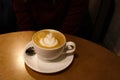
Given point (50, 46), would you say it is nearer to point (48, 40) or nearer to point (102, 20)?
point (48, 40)

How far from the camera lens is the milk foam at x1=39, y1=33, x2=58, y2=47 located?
2.43 ft

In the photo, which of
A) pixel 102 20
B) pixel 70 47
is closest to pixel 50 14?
pixel 102 20

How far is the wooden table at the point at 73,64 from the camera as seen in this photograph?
744 mm

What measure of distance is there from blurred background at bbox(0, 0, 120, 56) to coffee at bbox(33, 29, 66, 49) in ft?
2.20

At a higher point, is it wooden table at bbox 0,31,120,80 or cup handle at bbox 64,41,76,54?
cup handle at bbox 64,41,76,54

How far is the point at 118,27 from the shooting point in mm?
1395

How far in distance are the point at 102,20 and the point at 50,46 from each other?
752 millimetres

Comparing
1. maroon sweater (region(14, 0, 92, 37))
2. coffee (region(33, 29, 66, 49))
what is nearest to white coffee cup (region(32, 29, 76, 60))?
coffee (region(33, 29, 66, 49))

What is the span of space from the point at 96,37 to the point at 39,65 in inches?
31.0

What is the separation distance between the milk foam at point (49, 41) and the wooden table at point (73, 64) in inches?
4.1

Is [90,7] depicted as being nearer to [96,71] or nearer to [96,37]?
[96,37]

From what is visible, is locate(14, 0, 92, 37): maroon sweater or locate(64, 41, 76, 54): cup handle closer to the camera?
locate(64, 41, 76, 54): cup handle

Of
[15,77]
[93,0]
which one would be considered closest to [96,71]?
[15,77]

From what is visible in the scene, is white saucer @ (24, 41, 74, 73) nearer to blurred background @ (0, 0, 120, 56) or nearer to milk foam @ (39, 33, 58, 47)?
milk foam @ (39, 33, 58, 47)
